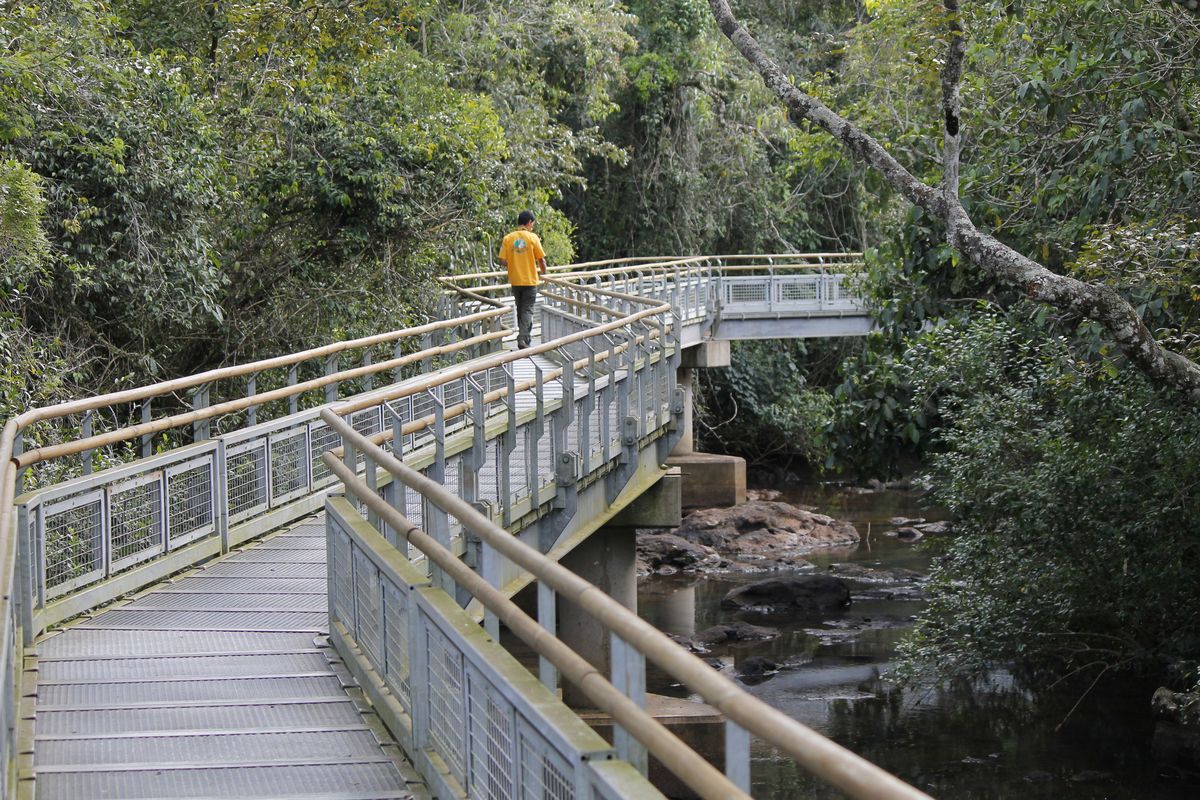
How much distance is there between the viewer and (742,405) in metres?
40.0

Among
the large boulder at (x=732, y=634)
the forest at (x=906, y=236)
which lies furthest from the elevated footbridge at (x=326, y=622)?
the large boulder at (x=732, y=634)

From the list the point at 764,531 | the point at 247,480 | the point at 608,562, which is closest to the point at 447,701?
the point at 247,480

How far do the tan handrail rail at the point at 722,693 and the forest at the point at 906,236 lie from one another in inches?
266

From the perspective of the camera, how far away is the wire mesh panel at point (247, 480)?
1077 centimetres

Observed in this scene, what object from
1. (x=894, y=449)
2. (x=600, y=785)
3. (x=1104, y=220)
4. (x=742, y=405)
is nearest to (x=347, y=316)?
(x=894, y=449)

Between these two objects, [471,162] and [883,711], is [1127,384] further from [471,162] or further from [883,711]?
[471,162]

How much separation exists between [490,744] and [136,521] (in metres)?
5.05

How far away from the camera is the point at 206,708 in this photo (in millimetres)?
6762

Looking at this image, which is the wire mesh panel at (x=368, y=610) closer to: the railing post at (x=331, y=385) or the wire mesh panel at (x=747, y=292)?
the railing post at (x=331, y=385)

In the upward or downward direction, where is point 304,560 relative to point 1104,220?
downward

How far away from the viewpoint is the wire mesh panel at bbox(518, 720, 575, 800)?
14.2ft

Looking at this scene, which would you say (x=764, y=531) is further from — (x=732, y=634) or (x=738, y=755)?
(x=738, y=755)

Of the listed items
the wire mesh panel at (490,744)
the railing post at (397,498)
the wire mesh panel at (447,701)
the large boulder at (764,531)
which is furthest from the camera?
the large boulder at (764,531)

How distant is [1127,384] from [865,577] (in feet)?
41.9
